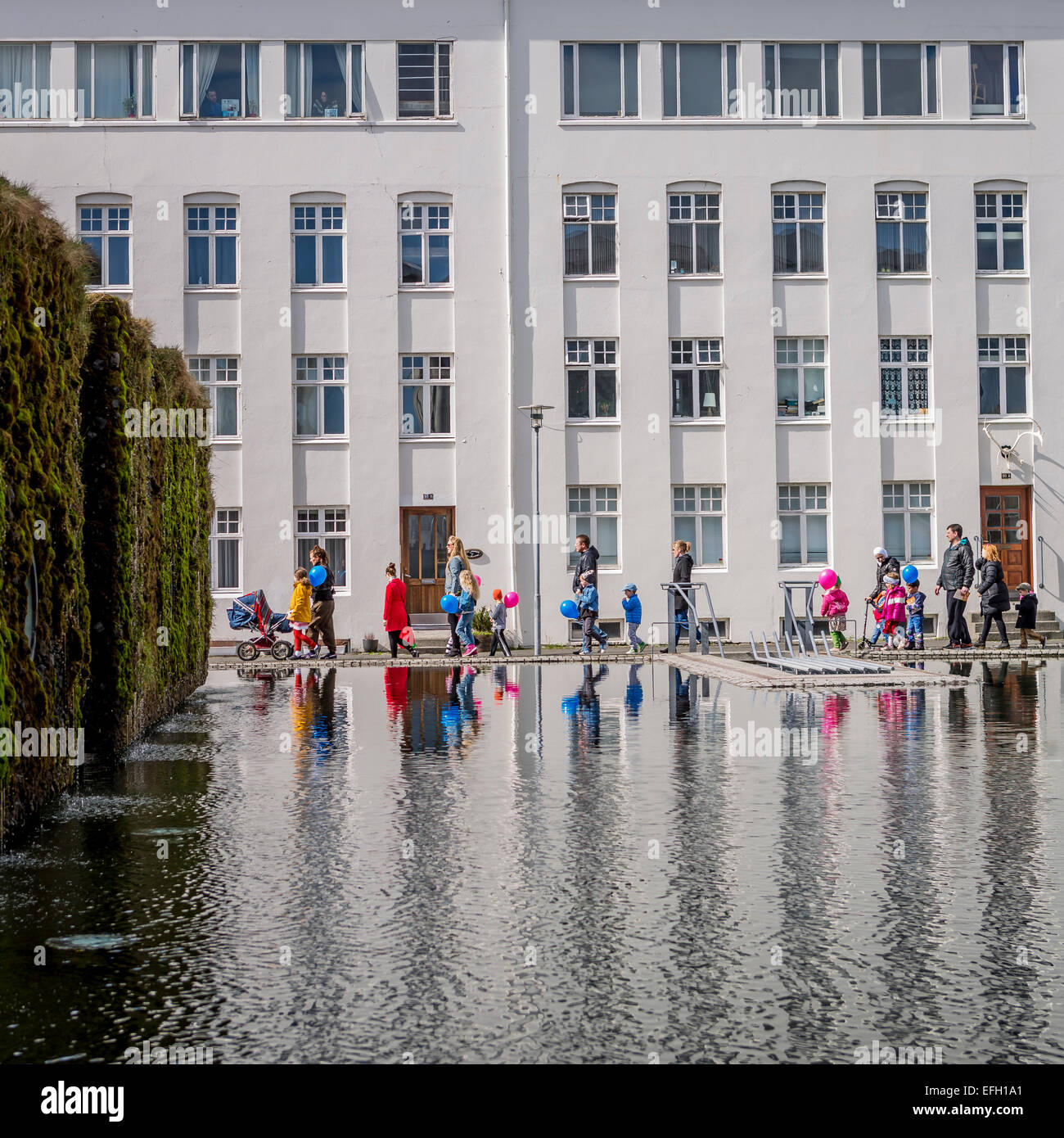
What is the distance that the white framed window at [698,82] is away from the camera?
3694cm

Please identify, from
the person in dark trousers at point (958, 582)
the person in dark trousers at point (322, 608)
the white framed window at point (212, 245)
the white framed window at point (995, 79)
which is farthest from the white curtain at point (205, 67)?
the person in dark trousers at point (958, 582)

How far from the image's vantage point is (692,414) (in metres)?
36.9

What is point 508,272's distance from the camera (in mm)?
36156

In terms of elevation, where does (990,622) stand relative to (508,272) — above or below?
below

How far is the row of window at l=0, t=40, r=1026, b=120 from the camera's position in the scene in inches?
1430

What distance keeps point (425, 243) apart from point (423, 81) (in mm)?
3866

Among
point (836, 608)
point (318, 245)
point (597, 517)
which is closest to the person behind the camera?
point (836, 608)

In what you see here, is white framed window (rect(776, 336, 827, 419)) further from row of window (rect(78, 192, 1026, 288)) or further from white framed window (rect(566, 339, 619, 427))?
white framed window (rect(566, 339, 619, 427))

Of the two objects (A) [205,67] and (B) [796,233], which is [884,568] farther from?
(A) [205,67]

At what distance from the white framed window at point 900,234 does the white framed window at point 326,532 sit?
1432cm

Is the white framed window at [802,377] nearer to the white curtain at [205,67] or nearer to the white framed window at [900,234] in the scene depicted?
the white framed window at [900,234]

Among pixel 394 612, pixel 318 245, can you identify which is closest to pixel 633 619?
pixel 394 612

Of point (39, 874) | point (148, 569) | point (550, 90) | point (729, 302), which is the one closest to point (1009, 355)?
point (729, 302)
